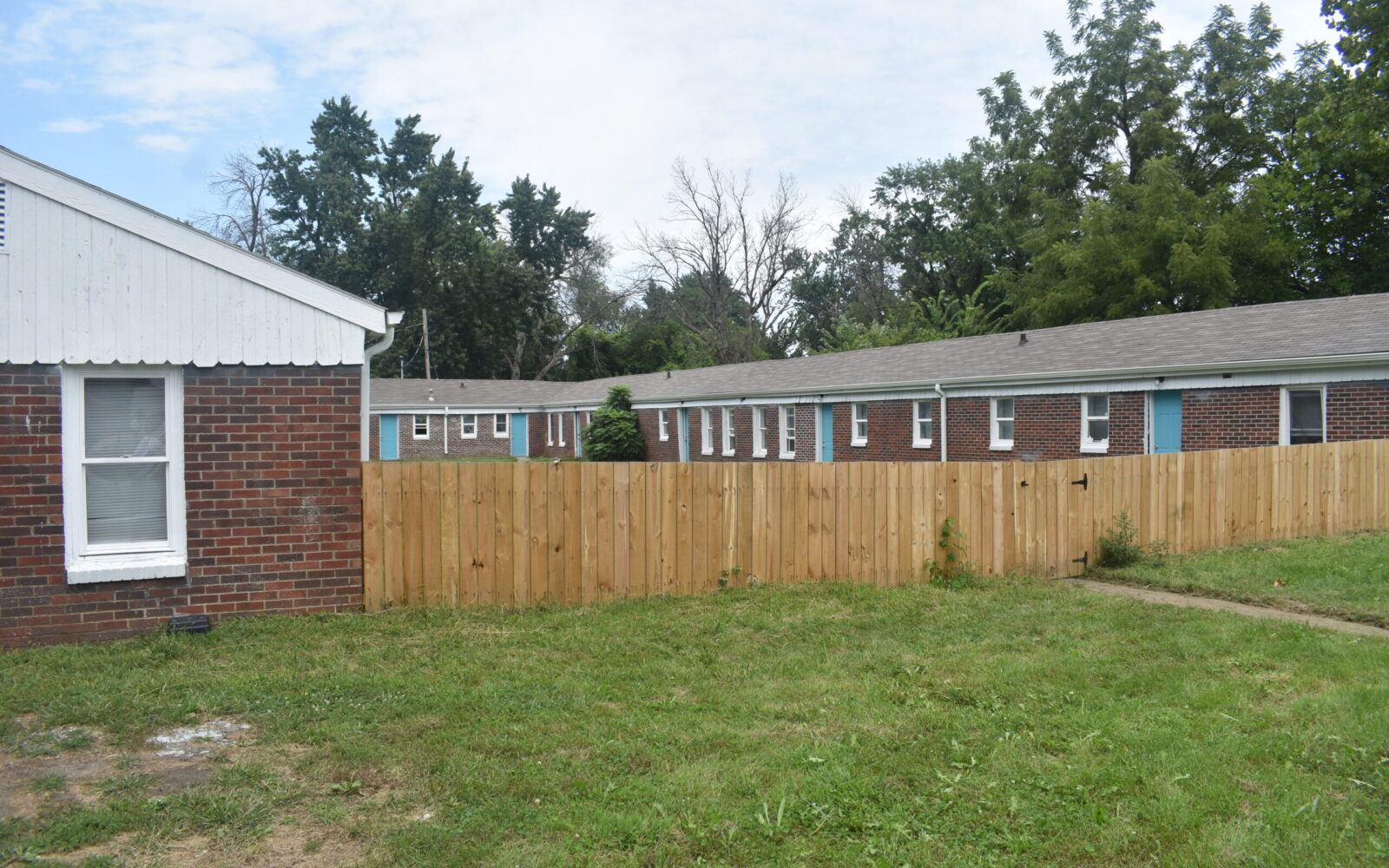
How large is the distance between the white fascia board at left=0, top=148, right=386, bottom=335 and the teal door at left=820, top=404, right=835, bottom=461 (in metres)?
20.1

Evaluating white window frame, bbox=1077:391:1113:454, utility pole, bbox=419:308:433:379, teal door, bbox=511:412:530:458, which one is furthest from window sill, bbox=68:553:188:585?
utility pole, bbox=419:308:433:379

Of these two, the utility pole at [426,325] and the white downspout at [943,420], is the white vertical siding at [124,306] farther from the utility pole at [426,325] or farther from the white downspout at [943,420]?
the utility pole at [426,325]

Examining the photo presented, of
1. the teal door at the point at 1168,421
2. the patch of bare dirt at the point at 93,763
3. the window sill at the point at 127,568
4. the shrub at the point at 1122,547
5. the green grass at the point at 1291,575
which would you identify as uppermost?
the teal door at the point at 1168,421

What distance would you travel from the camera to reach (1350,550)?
11586 millimetres

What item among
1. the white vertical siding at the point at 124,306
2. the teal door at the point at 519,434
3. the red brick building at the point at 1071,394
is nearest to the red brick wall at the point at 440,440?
the teal door at the point at 519,434

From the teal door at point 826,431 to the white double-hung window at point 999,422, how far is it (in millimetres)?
5768

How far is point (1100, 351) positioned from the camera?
69.3ft

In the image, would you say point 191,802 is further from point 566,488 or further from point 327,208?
point 327,208

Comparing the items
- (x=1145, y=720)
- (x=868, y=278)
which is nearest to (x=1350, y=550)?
(x=1145, y=720)

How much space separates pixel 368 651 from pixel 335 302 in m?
3.05

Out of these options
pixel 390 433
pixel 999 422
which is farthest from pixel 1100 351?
pixel 390 433

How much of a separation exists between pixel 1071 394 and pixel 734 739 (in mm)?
17196

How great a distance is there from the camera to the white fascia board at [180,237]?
7676mm

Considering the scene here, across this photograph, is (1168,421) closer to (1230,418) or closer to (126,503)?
(1230,418)
